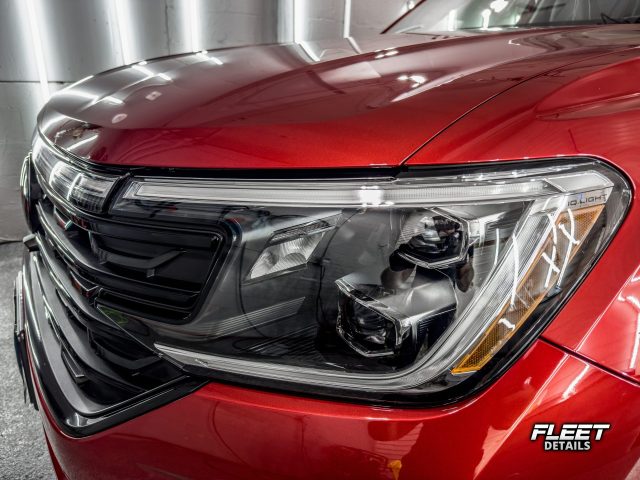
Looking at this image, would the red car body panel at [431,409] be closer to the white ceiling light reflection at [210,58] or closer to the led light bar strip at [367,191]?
the led light bar strip at [367,191]

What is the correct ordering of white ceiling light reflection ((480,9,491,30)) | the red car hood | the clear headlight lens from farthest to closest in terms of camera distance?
white ceiling light reflection ((480,9,491,30)) < the clear headlight lens < the red car hood

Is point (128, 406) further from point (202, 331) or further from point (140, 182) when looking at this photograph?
point (140, 182)

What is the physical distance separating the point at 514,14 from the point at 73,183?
1391mm

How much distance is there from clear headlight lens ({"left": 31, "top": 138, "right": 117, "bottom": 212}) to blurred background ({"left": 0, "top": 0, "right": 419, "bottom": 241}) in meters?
2.35

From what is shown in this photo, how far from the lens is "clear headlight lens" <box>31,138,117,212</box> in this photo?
81 cm

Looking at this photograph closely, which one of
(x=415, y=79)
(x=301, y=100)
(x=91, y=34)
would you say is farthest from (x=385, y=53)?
(x=91, y=34)

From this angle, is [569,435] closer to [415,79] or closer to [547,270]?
[547,270]

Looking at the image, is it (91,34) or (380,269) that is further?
(91,34)

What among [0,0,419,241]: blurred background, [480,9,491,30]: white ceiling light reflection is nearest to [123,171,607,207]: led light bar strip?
[480,9,491,30]: white ceiling light reflection

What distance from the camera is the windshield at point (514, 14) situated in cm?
144

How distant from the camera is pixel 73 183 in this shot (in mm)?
879

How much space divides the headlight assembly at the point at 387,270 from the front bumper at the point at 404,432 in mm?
29

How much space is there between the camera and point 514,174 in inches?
24.2

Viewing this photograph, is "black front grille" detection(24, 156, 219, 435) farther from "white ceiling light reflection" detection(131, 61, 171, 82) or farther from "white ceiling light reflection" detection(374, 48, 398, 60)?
"white ceiling light reflection" detection(374, 48, 398, 60)
